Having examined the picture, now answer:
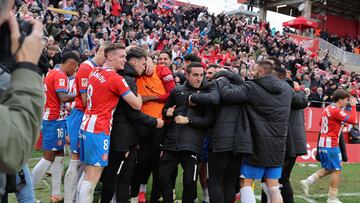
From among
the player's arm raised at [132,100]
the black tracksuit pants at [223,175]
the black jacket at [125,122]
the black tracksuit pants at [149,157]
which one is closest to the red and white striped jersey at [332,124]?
the black tracksuit pants at [223,175]

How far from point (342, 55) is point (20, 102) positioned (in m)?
30.4

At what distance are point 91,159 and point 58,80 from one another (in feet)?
4.56

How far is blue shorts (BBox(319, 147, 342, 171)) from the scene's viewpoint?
617 cm

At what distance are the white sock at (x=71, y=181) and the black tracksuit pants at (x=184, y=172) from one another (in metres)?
1.01

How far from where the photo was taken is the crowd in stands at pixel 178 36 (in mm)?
11383

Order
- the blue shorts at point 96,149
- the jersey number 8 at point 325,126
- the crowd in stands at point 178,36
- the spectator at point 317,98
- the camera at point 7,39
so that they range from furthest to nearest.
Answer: the spectator at point 317,98 → the crowd in stands at point 178,36 → the jersey number 8 at point 325,126 → the blue shorts at point 96,149 → the camera at point 7,39

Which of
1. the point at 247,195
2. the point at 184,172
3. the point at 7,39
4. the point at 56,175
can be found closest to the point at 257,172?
the point at 247,195

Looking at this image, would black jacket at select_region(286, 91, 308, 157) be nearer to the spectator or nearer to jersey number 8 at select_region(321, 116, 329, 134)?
jersey number 8 at select_region(321, 116, 329, 134)

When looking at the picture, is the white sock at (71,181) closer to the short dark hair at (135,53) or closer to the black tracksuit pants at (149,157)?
the black tracksuit pants at (149,157)

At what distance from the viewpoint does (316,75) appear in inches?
731

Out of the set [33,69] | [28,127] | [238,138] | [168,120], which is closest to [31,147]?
[28,127]

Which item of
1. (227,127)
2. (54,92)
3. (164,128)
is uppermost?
(54,92)

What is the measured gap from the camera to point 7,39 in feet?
4.82

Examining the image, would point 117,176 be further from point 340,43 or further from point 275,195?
point 340,43
